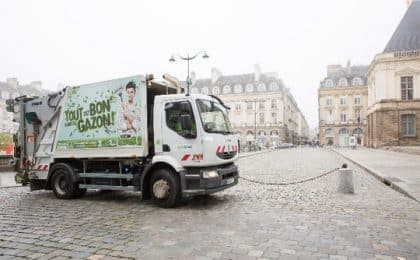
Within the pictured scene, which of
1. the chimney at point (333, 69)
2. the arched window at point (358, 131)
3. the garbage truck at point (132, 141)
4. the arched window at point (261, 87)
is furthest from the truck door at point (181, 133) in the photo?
the chimney at point (333, 69)

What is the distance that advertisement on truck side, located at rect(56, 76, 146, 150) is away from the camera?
8.57 metres

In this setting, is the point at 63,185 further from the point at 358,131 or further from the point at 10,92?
the point at 10,92

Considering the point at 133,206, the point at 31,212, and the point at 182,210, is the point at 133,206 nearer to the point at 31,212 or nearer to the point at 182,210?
the point at 182,210

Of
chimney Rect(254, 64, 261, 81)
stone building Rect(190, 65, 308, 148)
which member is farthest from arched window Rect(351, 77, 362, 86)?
chimney Rect(254, 64, 261, 81)

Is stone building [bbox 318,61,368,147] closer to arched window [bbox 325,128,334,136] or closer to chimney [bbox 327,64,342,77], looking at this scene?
arched window [bbox 325,128,334,136]

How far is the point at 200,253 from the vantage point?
15.7 ft

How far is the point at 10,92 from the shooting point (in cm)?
8094

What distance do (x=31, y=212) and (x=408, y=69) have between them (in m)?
47.7

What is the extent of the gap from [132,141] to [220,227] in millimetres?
3477

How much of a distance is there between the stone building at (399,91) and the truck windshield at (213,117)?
137ft

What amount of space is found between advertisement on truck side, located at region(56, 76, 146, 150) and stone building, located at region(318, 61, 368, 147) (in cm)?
7736

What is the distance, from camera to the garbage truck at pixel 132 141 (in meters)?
8.06

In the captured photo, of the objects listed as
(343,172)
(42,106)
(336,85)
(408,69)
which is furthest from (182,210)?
(336,85)

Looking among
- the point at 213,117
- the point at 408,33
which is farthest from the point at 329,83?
the point at 213,117
